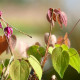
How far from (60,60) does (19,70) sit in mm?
93

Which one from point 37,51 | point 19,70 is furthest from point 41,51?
point 19,70

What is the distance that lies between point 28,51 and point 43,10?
2.96 meters

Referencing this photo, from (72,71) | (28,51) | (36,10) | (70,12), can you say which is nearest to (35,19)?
(36,10)

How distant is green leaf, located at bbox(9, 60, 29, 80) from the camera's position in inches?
14.1

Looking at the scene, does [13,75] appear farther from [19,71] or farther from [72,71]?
[72,71]

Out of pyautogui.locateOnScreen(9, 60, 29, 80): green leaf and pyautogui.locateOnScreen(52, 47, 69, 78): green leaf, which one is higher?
pyautogui.locateOnScreen(52, 47, 69, 78): green leaf

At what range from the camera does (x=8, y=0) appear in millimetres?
3715

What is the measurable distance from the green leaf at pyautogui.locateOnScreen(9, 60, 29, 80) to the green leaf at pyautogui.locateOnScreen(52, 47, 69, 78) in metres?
0.07

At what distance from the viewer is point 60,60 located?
41 cm

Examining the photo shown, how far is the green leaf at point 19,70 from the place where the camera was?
358mm

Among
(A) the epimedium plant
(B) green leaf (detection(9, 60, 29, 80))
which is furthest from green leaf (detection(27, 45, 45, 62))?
(B) green leaf (detection(9, 60, 29, 80))

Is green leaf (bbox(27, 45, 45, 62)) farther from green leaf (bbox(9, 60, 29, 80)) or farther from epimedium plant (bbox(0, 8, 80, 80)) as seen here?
green leaf (bbox(9, 60, 29, 80))

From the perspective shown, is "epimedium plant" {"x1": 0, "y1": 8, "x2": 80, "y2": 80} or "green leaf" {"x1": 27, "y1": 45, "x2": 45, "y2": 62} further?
"green leaf" {"x1": 27, "y1": 45, "x2": 45, "y2": 62}

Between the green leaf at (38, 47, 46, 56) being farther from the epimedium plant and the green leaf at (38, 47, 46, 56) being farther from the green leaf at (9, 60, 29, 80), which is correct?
the green leaf at (9, 60, 29, 80)
